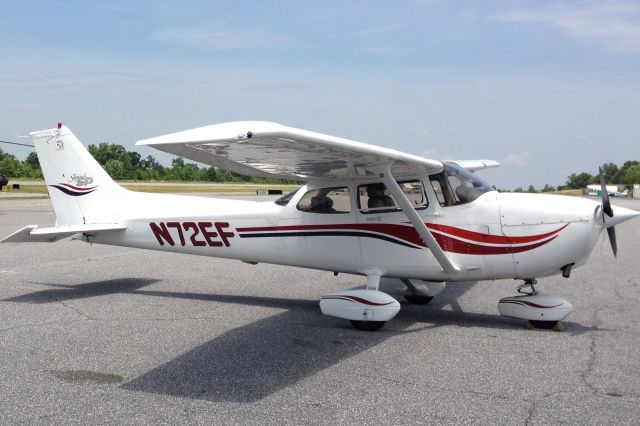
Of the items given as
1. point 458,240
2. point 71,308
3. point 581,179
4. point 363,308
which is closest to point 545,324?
point 458,240

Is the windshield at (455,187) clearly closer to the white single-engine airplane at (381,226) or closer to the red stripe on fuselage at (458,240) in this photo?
the white single-engine airplane at (381,226)

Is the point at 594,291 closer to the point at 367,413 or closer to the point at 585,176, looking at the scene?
the point at 367,413

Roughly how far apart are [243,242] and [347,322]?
1809mm

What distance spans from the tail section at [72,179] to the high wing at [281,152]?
311 centimetres

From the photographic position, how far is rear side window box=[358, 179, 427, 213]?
749 cm

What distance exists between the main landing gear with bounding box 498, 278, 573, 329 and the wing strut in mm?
748

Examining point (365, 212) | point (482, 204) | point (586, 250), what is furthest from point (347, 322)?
point (586, 250)

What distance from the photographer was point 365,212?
25.3 ft

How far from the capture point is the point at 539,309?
701 centimetres

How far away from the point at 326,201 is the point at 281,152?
2074 millimetres

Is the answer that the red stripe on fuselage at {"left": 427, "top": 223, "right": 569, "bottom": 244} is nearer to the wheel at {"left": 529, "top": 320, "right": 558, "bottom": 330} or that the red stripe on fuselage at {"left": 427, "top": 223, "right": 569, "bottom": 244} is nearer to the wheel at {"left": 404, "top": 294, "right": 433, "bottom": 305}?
the wheel at {"left": 529, "top": 320, "right": 558, "bottom": 330}

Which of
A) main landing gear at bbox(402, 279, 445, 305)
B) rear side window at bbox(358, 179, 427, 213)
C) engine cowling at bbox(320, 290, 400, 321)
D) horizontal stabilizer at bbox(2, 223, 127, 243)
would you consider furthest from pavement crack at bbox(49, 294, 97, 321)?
main landing gear at bbox(402, 279, 445, 305)

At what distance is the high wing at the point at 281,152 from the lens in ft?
15.8

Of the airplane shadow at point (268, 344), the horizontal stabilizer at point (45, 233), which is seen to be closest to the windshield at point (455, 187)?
the airplane shadow at point (268, 344)
